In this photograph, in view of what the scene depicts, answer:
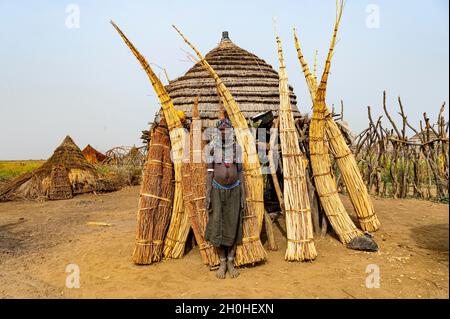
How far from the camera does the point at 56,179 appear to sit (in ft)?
33.5

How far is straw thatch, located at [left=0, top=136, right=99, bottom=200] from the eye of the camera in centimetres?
1006

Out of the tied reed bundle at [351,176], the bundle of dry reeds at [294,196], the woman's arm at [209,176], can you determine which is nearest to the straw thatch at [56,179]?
the woman's arm at [209,176]

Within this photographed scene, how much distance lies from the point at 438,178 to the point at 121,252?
694 cm

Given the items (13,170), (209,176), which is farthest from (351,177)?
(13,170)

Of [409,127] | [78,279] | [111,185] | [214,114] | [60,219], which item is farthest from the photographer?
[111,185]

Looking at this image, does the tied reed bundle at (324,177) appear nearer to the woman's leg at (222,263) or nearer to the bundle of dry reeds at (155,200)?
the woman's leg at (222,263)

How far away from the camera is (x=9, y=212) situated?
8305 millimetres

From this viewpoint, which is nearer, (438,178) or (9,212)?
(438,178)

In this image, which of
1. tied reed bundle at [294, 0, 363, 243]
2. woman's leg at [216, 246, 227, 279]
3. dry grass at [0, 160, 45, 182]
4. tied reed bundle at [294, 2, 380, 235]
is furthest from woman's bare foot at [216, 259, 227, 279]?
dry grass at [0, 160, 45, 182]

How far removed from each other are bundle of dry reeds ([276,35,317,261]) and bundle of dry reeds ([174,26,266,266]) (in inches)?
13.8

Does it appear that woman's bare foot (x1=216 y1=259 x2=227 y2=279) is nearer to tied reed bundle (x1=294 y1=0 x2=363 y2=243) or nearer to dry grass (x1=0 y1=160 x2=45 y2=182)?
tied reed bundle (x1=294 y1=0 x2=363 y2=243)

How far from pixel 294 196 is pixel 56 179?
8.37 meters
